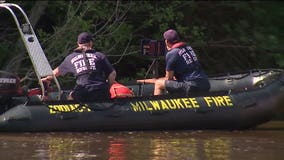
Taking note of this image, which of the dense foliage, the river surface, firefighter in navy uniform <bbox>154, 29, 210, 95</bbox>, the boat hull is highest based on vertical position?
the dense foliage

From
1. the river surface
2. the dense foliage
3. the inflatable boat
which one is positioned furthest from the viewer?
the dense foliage

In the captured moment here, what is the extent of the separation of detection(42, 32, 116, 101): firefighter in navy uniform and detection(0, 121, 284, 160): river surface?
0.55 metres

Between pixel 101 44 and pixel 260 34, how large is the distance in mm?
3455

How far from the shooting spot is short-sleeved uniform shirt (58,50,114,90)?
33.8 feet

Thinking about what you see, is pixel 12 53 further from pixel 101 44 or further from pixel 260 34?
pixel 260 34

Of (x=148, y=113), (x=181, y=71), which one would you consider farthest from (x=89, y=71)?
(x=181, y=71)

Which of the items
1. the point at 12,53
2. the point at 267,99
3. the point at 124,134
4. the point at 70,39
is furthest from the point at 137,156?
the point at 12,53

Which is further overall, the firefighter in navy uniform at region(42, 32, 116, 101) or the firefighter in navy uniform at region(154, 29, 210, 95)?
the firefighter in navy uniform at region(154, 29, 210, 95)

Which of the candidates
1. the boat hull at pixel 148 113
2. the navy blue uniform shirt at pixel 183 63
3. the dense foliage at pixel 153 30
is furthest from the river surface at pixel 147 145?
the dense foliage at pixel 153 30

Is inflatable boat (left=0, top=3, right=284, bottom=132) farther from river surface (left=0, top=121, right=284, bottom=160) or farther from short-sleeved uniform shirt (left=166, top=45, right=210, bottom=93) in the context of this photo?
short-sleeved uniform shirt (left=166, top=45, right=210, bottom=93)

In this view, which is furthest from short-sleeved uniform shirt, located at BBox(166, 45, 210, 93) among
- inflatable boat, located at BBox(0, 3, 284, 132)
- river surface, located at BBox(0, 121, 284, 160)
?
river surface, located at BBox(0, 121, 284, 160)

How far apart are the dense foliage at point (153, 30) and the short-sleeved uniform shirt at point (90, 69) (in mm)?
2740

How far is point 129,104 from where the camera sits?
1016 cm

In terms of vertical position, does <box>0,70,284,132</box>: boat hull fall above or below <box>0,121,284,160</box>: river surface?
above
